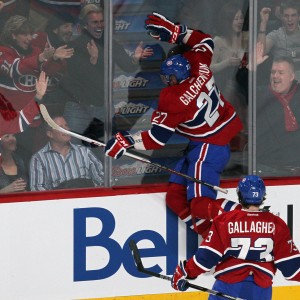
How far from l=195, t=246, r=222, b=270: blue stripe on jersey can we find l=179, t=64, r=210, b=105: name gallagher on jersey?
1080 mm

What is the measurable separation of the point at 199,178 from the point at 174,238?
0.42m

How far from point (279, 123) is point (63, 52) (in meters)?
1.45

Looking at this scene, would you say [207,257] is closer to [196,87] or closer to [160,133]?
[160,133]

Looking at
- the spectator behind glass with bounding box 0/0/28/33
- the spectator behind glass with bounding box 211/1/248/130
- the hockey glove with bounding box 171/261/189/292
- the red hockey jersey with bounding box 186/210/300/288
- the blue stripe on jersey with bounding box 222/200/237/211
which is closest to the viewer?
the red hockey jersey with bounding box 186/210/300/288

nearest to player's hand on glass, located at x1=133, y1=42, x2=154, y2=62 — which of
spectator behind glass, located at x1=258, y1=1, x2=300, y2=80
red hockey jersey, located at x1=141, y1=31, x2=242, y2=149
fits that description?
red hockey jersey, located at x1=141, y1=31, x2=242, y2=149

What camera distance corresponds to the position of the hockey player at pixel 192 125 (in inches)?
348

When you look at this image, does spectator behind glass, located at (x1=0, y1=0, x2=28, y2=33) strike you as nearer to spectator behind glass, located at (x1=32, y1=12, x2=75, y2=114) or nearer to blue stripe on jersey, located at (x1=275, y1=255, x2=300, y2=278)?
spectator behind glass, located at (x1=32, y1=12, x2=75, y2=114)

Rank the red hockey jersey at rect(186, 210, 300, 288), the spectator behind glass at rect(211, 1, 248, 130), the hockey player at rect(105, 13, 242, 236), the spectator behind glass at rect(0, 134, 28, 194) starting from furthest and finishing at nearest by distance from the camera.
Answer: the spectator behind glass at rect(211, 1, 248, 130)
the hockey player at rect(105, 13, 242, 236)
the spectator behind glass at rect(0, 134, 28, 194)
the red hockey jersey at rect(186, 210, 300, 288)

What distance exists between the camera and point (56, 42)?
8.84 metres

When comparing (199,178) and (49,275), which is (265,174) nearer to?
(199,178)

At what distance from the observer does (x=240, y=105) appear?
938 centimetres

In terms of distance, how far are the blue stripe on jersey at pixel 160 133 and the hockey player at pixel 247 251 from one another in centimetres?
78

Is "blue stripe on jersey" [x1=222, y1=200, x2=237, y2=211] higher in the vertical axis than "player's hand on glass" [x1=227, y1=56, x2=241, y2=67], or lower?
lower

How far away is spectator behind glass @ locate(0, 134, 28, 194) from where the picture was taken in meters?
8.74
